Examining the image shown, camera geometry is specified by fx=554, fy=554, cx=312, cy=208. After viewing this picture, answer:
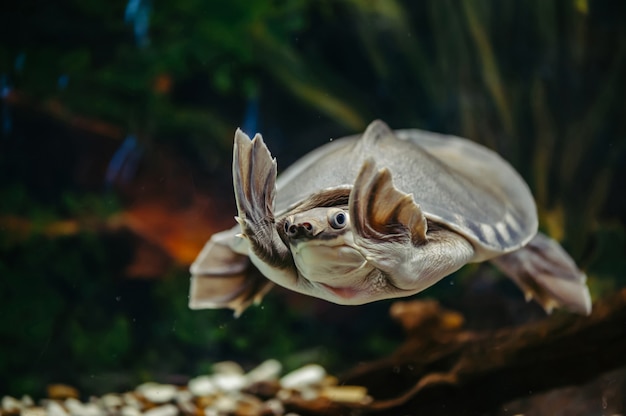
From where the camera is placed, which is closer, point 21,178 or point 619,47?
point 619,47

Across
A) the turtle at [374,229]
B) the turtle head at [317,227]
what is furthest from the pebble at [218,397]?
the turtle head at [317,227]

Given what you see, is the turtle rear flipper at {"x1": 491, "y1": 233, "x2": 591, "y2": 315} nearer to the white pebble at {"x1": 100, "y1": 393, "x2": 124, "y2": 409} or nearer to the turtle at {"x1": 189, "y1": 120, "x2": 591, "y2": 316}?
the turtle at {"x1": 189, "y1": 120, "x2": 591, "y2": 316}

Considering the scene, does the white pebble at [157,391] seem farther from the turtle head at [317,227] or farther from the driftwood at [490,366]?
the turtle head at [317,227]

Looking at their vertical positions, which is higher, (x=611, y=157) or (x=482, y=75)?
(x=482, y=75)

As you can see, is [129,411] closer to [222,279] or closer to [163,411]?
[163,411]

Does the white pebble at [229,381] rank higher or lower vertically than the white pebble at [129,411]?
lower

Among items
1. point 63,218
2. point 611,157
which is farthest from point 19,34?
point 611,157

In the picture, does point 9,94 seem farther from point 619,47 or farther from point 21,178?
point 619,47
